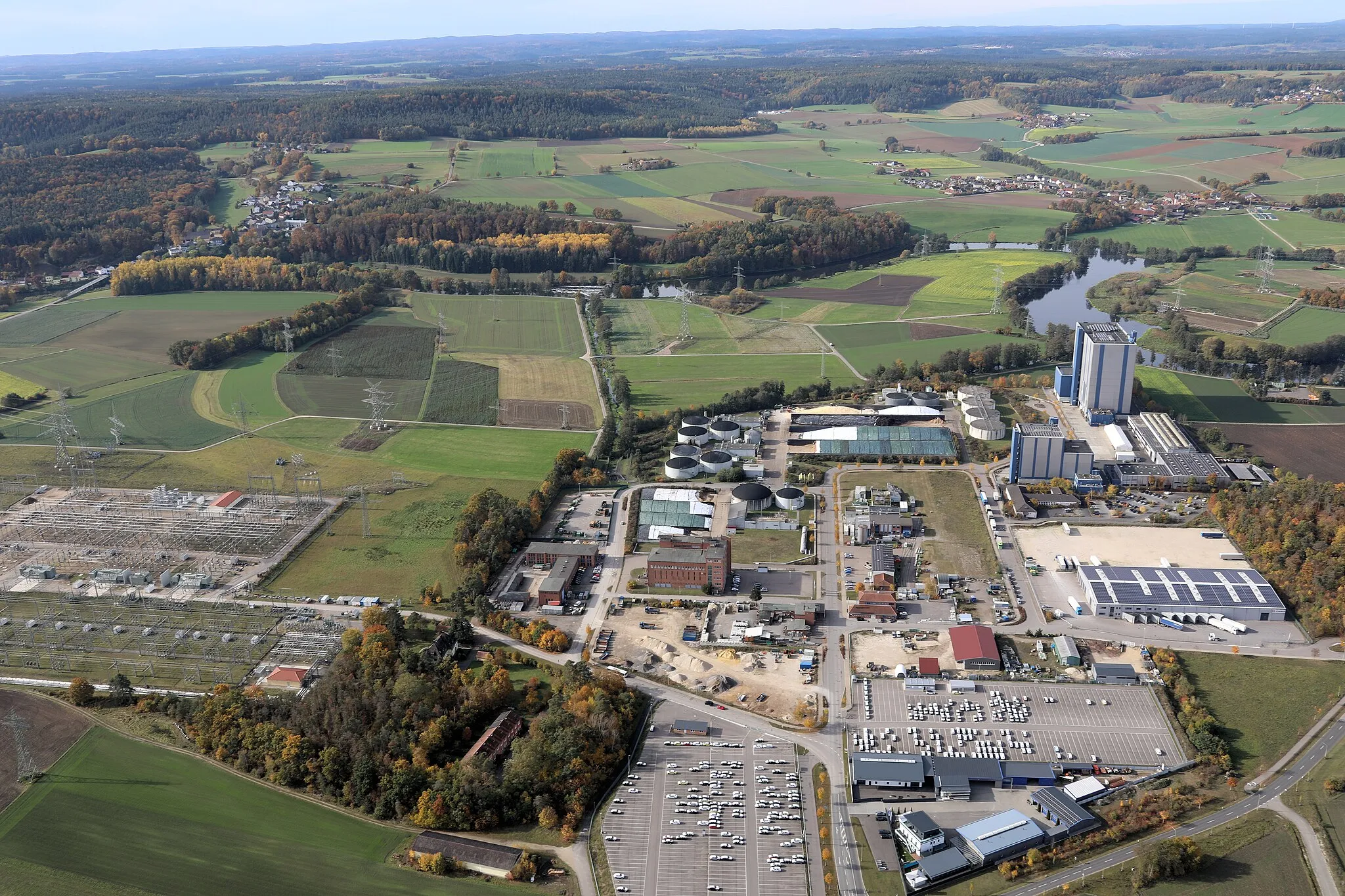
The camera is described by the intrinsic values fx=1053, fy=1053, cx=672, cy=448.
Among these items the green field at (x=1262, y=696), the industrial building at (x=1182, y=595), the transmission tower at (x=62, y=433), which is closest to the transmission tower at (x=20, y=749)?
the transmission tower at (x=62, y=433)

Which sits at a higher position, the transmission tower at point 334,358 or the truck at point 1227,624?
the transmission tower at point 334,358

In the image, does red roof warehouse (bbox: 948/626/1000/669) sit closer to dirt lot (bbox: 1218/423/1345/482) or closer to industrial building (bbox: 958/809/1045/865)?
industrial building (bbox: 958/809/1045/865)

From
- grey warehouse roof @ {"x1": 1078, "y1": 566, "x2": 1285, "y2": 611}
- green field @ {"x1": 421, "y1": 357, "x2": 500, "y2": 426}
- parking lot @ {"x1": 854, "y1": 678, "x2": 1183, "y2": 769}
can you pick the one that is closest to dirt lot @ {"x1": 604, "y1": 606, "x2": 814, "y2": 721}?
parking lot @ {"x1": 854, "y1": 678, "x2": 1183, "y2": 769}

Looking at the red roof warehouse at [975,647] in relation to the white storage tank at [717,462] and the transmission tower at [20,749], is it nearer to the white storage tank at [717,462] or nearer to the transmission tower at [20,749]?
the white storage tank at [717,462]

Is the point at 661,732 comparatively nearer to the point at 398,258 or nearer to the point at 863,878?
the point at 863,878

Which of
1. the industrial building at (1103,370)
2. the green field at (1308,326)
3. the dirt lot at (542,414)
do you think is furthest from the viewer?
the green field at (1308,326)

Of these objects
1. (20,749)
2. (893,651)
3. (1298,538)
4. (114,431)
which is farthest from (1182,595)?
(114,431)
